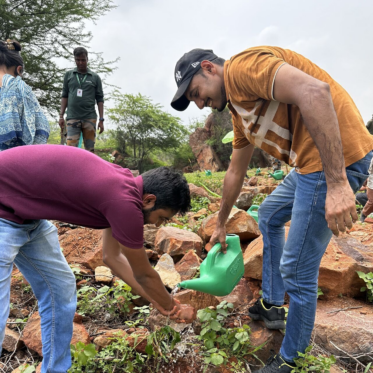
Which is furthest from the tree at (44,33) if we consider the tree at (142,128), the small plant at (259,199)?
the small plant at (259,199)

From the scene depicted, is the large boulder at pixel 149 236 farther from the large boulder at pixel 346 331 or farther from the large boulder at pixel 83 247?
the large boulder at pixel 346 331

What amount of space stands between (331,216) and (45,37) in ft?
41.7

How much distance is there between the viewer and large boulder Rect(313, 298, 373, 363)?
5.93 ft

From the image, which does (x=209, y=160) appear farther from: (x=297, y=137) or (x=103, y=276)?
(x=297, y=137)

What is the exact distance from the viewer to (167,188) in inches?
58.9

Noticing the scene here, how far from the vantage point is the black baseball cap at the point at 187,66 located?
1.65m

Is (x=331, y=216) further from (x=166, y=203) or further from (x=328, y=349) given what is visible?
(x=328, y=349)

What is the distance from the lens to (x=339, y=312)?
2078 mm

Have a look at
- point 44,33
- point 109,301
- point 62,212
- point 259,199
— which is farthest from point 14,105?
point 44,33

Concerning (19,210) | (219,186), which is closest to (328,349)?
(19,210)

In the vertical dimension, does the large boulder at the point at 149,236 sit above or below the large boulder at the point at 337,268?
below

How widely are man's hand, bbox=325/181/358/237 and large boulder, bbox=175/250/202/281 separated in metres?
1.45

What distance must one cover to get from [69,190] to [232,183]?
1055mm

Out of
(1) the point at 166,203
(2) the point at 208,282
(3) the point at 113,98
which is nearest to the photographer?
(1) the point at 166,203
